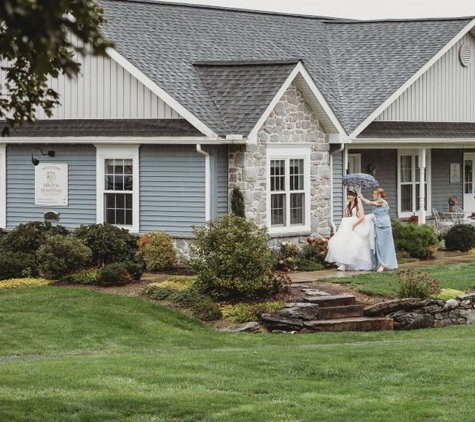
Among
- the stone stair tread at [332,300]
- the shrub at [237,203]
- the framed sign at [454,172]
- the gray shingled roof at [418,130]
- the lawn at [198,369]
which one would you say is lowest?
the lawn at [198,369]

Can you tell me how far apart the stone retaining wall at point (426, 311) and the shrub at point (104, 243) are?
641 cm

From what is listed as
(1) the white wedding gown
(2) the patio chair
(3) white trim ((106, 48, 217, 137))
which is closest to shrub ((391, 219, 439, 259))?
(1) the white wedding gown

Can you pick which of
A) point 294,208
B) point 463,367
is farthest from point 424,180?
point 463,367

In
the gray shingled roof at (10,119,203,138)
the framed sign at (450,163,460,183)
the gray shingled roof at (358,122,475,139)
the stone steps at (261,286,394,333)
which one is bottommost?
the stone steps at (261,286,394,333)

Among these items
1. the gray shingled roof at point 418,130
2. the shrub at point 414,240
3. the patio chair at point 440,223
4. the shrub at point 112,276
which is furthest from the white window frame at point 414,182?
the shrub at point 112,276

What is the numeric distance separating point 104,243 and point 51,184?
4.38m

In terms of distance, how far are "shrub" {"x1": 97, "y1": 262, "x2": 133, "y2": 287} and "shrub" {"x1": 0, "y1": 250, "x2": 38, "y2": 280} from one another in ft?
6.27

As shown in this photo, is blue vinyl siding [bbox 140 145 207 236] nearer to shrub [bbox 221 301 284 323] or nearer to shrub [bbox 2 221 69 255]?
shrub [bbox 2 221 69 255]

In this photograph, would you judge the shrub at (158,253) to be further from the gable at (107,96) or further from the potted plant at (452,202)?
the potted plant at (452,202)

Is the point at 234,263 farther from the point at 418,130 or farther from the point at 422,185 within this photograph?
the point at 418,130

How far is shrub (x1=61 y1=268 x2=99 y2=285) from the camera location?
77.7 feet

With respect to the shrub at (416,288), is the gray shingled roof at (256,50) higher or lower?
higher

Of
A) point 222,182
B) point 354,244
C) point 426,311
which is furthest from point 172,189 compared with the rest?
point 426,311

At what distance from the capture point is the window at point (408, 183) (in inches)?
1309
